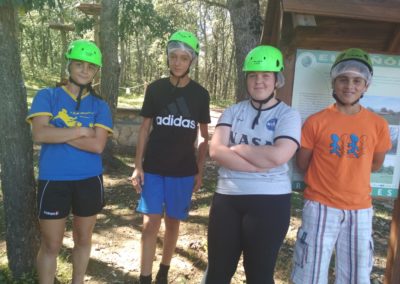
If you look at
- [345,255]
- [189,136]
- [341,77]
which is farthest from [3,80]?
[345,255]

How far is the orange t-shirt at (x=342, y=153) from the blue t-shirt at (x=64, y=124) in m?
1.46

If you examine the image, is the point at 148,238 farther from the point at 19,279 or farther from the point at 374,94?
the point at 374,94

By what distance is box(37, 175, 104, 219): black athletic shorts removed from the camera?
8.43 feet

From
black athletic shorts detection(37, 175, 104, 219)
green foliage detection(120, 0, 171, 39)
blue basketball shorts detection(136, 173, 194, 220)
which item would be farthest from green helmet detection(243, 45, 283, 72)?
green foliage detection(120, 0, 171, 39)

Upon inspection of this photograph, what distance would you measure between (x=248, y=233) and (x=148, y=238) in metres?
0.96

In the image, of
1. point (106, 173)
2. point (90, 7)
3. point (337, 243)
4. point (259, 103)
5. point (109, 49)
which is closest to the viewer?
point (259, 103)

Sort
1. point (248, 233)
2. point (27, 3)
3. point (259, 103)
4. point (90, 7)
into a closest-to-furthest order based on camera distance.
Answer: point (248, 233) → point (259, 103) → point (27, 3) → point (90, 7)

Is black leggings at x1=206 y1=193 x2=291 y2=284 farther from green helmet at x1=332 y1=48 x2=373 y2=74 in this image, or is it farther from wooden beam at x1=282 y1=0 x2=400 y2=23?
wooden beam at x1=282 y1=0 x2=400 y2=23

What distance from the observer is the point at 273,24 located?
9.61 ft

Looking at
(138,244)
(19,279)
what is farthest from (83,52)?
(138,244)

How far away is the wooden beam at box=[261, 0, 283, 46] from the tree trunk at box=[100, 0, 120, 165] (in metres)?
3.73

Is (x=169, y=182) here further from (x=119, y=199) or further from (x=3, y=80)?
(x=119, y=199)

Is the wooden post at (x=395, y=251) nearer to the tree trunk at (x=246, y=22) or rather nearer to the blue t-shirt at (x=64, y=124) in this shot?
the blue t-shirt at (x=64, y=124)

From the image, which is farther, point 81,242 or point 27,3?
point 81,242
